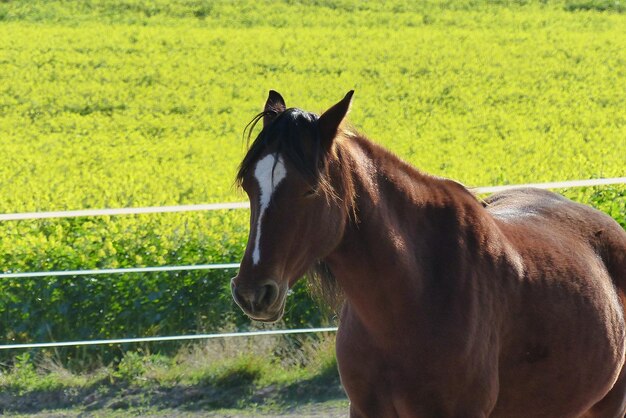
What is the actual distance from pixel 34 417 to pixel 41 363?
800 millimetres

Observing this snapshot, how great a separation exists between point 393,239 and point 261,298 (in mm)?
597

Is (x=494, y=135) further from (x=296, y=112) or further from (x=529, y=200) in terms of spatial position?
(x=296, y=112)

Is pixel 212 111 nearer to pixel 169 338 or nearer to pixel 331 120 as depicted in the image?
pixel 169 338

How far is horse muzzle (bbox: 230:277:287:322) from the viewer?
10.5ft

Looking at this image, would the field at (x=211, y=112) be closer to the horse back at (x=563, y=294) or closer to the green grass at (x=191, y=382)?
the green grass at (x=191, y=382)

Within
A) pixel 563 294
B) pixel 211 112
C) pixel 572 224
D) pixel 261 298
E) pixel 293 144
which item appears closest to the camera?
pixel 261 298

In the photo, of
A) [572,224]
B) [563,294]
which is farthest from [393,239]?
[572,224]

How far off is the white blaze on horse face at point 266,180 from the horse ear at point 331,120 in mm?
191

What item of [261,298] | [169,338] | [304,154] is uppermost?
[304,154]

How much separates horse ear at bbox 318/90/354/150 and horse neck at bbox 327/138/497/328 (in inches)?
6.7

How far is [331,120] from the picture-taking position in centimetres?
341

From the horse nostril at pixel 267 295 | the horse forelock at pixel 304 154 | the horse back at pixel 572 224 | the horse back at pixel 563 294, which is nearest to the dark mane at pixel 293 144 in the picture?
the horse forelock at pixel 304 154

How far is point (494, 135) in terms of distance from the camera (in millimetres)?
18625

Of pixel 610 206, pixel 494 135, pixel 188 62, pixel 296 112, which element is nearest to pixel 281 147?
pixel 296 112
